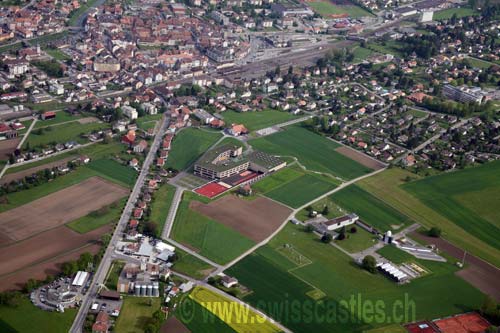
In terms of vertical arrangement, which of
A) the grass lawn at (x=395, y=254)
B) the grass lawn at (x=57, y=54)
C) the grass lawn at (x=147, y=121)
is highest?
the grass lawn at (x=57, y=54)

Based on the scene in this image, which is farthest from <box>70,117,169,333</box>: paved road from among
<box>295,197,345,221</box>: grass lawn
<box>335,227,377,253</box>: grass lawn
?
<box>335,227,377,253</box>: grass lawn

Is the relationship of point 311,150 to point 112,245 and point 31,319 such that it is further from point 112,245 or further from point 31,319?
point 31,319

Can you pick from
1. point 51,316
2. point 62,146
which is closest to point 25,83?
point 62,146

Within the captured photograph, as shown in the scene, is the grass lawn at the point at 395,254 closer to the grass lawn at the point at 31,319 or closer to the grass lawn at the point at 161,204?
the grass lawn at the point at 161,204

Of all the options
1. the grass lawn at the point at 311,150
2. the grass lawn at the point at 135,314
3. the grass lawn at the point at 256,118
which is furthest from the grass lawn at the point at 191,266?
the grass lawn at the point at 256,118

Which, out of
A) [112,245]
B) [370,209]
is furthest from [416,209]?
[112,245]

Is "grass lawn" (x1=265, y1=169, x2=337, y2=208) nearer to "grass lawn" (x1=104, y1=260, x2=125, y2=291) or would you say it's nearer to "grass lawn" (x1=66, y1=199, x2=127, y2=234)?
"grass lawn" (x1=66, y1=199, x2=127, y2=234)

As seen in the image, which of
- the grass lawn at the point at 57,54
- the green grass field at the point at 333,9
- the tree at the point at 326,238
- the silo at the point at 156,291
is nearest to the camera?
the silo at the point at 156,291
